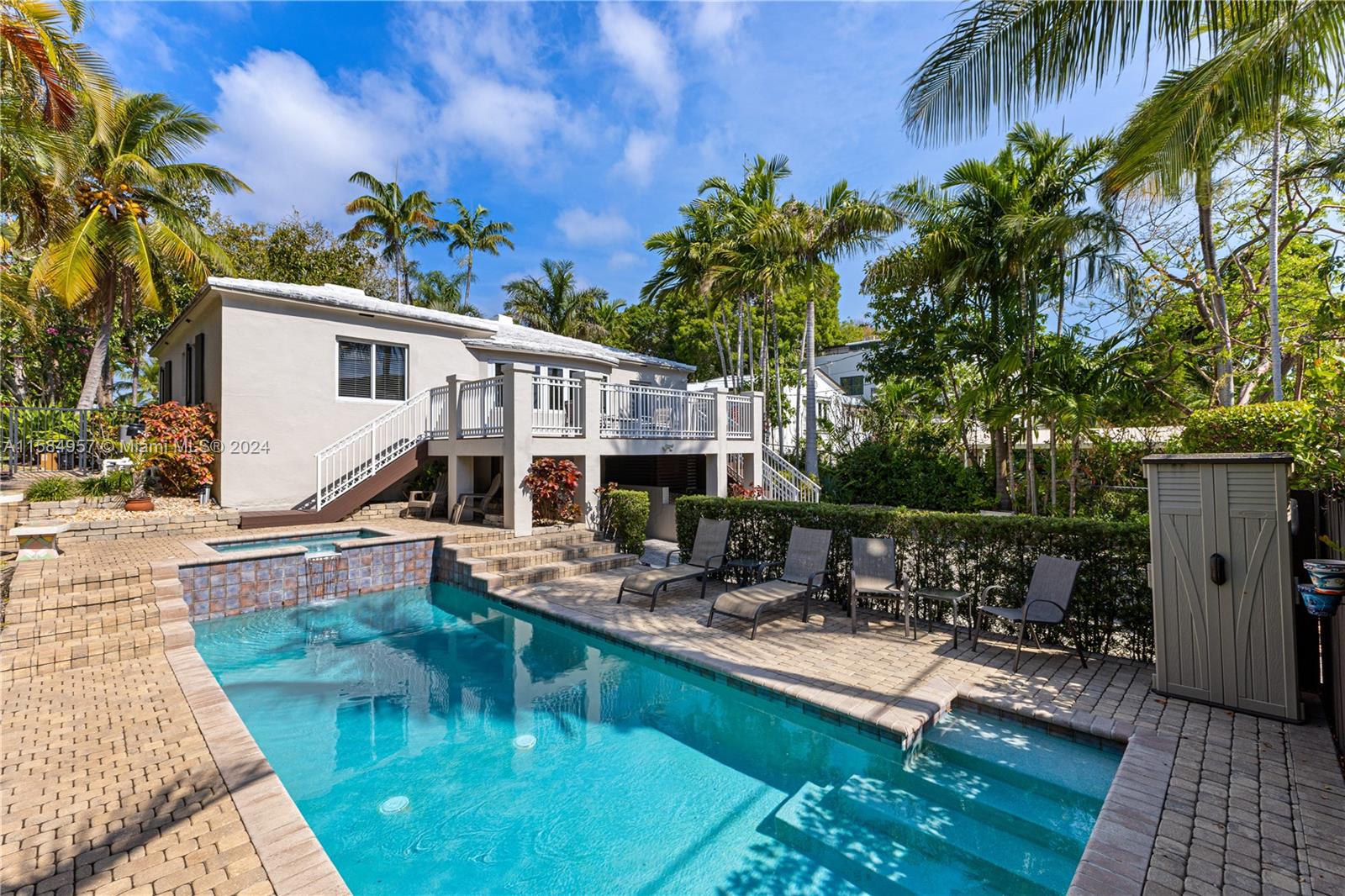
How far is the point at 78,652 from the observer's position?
6.15m

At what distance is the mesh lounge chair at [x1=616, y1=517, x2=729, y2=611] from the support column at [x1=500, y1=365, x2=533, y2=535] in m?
3.19

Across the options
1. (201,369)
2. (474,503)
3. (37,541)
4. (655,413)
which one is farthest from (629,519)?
(201,369)

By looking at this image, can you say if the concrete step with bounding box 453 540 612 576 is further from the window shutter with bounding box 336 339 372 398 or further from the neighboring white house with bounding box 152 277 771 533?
the window shutter with bounding box 336 339 372 398

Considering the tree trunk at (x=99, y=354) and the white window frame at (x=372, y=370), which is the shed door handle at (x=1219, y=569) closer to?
the white window frame at (x=372, y=370)

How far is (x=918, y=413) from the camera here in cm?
2014

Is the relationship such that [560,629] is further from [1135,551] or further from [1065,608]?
[1135,551]

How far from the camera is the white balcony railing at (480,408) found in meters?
13.2

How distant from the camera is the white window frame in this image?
14.5 metres

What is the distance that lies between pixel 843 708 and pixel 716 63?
37.2 feet

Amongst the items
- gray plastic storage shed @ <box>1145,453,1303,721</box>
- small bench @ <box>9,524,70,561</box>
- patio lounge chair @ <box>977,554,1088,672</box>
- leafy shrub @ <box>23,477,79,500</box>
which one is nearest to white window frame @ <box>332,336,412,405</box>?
leafy shrub @ <box>23,477,79,500</box>

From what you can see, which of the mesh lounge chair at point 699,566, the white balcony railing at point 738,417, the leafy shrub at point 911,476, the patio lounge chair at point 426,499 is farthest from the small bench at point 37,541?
the leafy shrub at point 911,476

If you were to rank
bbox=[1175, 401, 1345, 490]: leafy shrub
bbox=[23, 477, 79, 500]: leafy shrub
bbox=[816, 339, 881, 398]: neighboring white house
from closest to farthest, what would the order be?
1. bbox=[1175, 401, 1345, 490]: leafy shrub
2. bbox=[23, 477, 79, 500]: leafy shrub
3. bbox=[816, 339, 881, 398]: neighboring white house

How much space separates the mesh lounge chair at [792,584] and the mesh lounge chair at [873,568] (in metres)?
0.52

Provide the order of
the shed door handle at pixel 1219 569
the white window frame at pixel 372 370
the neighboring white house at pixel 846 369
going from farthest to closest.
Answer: the neighboring white house at pixel 846 369 → the white window frame at pixel 372 370 → the shed door handle at pixel 1219 569
